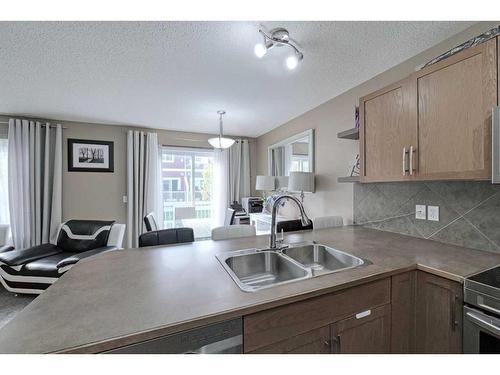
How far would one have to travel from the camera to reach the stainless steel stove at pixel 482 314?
3.02ft

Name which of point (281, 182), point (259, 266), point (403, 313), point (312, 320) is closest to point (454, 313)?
point (403, 313)

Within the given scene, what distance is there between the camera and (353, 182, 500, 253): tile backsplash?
1.41m

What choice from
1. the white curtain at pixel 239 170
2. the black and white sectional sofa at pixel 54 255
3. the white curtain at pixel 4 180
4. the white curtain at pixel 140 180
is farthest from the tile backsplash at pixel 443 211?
the white curtain at pixel 4 180

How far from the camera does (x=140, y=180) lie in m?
3.96

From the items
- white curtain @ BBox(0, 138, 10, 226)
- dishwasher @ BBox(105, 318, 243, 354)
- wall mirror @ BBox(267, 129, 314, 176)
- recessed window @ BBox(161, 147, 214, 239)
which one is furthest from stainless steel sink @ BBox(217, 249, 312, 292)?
white curtain @ BBox(0, 138, 10, 226)

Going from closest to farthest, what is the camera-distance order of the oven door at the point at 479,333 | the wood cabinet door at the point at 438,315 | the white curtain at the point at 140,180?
the oven door at the point at 479,333
the wood cabinet door at the point at 438,315
the white curtain at the point at 140,180

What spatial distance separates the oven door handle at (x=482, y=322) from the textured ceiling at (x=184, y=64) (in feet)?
5.57

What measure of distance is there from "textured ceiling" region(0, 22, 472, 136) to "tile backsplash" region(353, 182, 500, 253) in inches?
43.2

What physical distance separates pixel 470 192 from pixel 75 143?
4915 mm

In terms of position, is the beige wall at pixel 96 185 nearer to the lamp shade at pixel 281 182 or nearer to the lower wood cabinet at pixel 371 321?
the lamp shade at pixel 281 182

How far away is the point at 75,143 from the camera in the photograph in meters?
3.65

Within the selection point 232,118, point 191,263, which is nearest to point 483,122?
point 191,263

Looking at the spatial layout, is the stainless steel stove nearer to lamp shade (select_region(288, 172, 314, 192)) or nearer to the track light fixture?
the track light fixture
